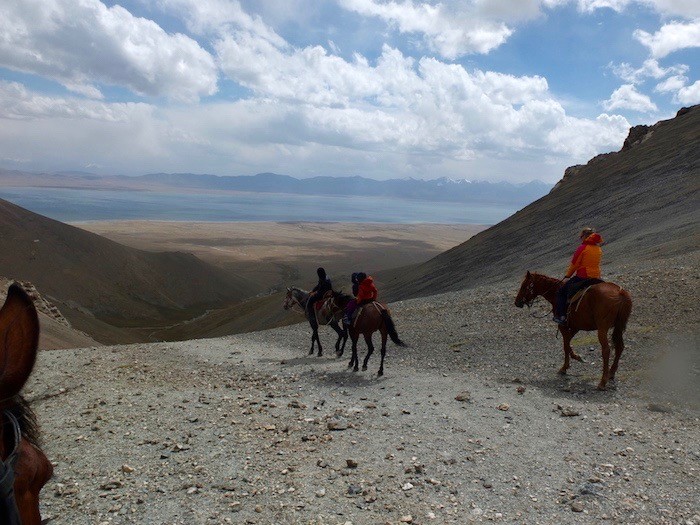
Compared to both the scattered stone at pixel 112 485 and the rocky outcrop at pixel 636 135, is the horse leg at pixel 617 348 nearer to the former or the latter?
the scattered stone at pixel 112 485

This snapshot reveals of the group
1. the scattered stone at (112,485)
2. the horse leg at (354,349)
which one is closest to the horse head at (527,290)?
the horse leg at (354,349)

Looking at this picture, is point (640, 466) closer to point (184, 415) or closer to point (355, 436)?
point (355, 436)

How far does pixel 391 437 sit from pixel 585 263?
5.94 meters

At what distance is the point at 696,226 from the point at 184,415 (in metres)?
24.3

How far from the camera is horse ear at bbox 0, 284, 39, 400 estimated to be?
93.4 inches

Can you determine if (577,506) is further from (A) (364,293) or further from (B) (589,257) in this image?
(A) (364,293)

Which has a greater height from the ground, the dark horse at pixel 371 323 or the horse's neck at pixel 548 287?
the horse's neck at pixel 548 287

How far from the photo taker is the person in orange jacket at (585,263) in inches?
444

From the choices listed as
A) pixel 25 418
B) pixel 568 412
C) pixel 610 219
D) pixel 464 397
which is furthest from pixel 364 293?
pixel 610 219

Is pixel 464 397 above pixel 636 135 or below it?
below

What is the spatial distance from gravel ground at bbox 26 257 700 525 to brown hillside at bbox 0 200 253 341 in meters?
49.6

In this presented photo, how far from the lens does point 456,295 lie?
24234mm

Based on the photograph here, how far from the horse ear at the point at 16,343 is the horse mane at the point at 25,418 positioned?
18cm

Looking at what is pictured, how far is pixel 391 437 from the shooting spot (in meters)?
8.22
